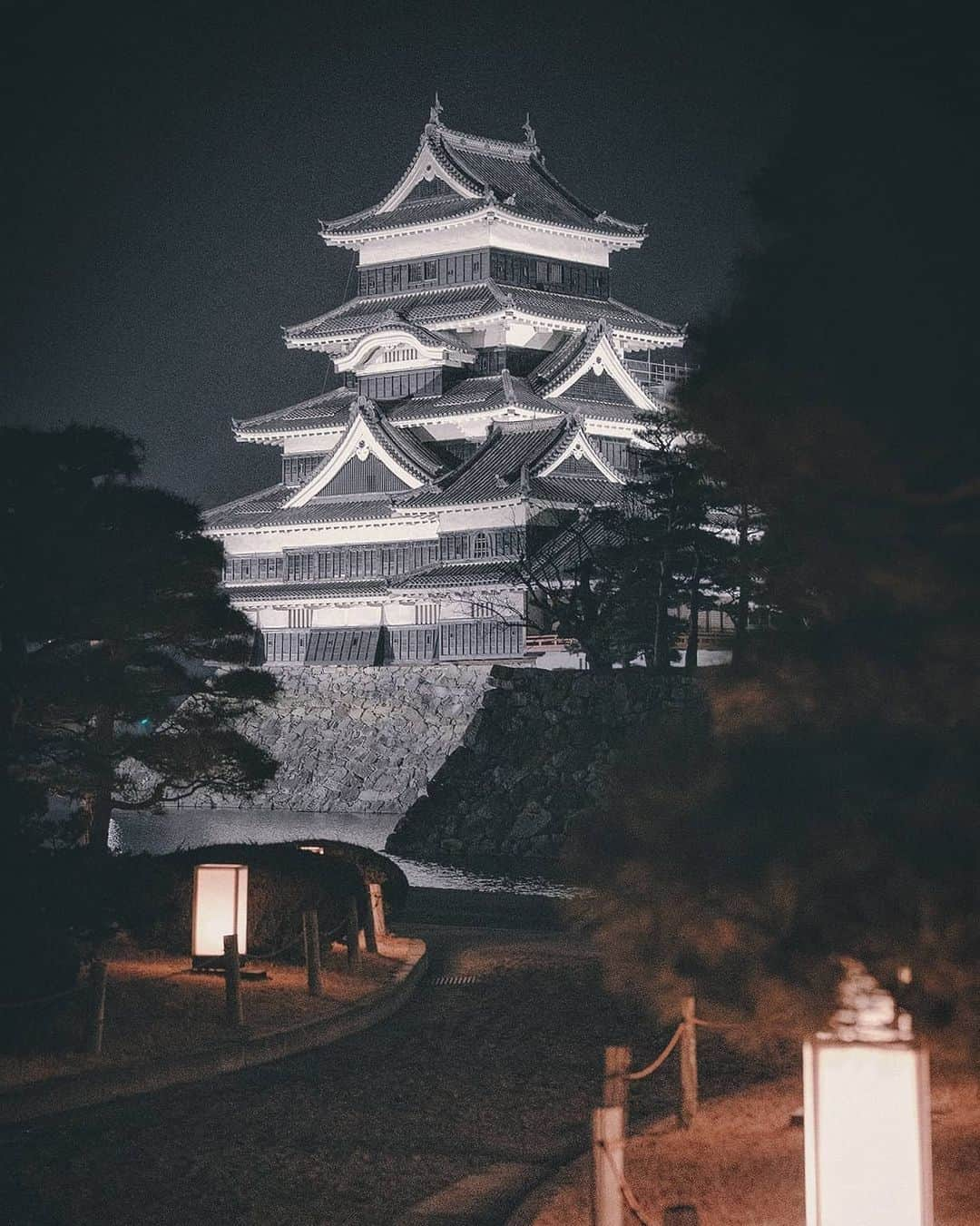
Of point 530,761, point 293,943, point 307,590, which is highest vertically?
point 307,590

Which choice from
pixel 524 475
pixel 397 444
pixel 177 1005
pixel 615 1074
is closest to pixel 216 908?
pixel 177 1005

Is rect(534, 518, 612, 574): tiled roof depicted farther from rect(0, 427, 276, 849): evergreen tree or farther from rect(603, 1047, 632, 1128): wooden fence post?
rect(603, 1047, 632, 1128): wooden fence post

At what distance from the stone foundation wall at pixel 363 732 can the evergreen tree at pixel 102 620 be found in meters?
23.1

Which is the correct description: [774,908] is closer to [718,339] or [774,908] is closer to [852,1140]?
[852,1140]

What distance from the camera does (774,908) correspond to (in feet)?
22.3

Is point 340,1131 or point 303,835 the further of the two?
point 303,835

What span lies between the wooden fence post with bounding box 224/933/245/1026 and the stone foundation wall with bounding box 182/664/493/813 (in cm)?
3251

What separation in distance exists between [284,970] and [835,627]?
383 inches

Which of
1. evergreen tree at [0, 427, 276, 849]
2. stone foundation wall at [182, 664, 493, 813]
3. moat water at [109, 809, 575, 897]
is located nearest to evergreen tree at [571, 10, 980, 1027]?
evergreen tree at [0, 427, 276, 849]

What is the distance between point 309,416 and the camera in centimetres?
5806

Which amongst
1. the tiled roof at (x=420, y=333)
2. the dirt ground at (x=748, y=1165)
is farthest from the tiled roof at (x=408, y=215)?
the dirt ground at (x=748, y=1165)

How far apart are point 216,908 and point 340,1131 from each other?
468 centimetres

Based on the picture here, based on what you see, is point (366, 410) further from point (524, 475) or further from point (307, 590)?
point (524, 475)

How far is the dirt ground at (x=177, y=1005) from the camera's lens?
11.5m
